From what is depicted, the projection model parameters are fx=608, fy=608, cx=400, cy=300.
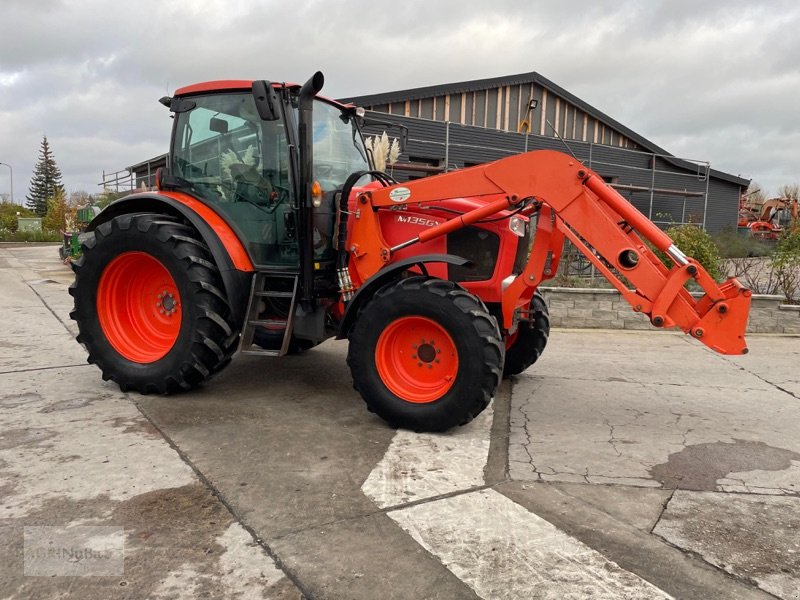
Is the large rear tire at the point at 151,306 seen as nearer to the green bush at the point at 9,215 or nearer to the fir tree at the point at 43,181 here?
the green bush at the point at 9,215

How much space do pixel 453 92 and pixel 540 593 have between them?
48.9 feet

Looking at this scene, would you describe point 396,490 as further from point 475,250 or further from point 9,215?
point 9,215

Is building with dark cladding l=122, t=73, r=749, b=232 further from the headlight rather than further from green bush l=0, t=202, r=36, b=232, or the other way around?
green bush l=0, t=202, r=36, b=232

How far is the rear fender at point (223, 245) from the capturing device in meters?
4.54

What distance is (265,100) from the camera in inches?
161

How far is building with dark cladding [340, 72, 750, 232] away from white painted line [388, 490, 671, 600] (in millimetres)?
10137

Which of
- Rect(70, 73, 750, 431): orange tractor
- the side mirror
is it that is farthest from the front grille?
the side mirror

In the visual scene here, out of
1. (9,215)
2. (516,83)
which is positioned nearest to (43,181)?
(9,215)

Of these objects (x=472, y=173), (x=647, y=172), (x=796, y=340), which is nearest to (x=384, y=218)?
(x=472, y=173)

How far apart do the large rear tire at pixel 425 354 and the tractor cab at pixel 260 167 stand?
921 millimetres

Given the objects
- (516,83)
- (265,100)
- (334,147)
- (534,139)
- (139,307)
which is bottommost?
(139,307)

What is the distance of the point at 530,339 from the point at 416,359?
1.65 meters

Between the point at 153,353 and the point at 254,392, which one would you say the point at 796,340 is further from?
the point at 153,353

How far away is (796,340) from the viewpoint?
823 centimetres
